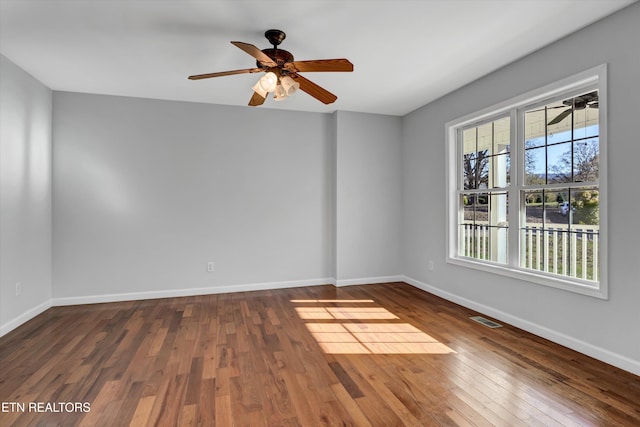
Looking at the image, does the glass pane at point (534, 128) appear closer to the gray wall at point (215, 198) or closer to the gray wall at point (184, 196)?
the gray wall at point (215, 198)

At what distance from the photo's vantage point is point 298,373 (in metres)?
2.34

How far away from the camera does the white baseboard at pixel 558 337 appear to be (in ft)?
7.66

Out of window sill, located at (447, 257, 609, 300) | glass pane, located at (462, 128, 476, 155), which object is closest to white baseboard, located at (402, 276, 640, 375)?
window sill, located at (447, 257, 609, 300)

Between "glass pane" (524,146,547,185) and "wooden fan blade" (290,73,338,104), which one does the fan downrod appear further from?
"glass pane" (524,146,547,185)

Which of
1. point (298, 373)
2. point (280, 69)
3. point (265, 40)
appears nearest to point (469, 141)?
point (280, 69)

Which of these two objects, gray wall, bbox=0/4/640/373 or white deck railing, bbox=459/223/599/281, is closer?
gray wall, bbox=0/4/640/373

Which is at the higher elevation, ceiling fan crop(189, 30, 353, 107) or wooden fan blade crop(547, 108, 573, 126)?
ceiling fan crop(189, 30, 353, 107)

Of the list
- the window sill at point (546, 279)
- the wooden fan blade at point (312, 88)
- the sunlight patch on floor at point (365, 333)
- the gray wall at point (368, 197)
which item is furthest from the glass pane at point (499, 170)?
the wooden fan blade at point (312, 88)

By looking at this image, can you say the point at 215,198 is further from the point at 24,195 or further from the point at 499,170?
the point at 499,170

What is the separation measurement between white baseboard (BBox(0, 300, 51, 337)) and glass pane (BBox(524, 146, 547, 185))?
5271mm

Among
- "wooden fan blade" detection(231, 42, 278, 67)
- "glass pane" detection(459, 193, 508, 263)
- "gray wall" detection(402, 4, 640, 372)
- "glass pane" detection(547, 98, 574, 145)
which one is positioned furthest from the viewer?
"glass pane" detection(459, 193, 508, 263)

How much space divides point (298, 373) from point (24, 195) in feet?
11.2

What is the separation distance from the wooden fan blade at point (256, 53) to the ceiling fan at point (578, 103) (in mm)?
2588

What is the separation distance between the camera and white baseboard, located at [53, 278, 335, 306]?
4.04 metres
